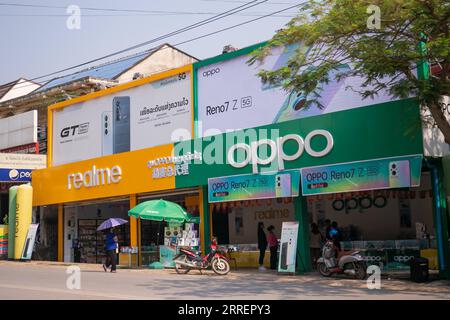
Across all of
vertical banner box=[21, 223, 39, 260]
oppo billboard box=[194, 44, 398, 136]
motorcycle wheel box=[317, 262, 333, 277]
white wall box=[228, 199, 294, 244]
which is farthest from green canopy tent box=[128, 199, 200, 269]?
vertical banner box=[21, 223, 39, 260]

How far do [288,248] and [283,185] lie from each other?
7.15 feet

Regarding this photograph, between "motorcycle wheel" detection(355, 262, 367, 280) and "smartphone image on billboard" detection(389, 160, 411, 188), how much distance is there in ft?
8.31

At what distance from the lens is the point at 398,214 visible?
24.2 meters

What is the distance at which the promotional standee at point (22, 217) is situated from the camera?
1137 inches

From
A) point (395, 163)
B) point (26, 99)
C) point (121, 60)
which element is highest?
point (121, 60)

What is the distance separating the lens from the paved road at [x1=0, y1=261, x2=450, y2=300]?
13099 mm

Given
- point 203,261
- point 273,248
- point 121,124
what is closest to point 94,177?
point 121,124

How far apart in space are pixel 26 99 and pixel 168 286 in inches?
967

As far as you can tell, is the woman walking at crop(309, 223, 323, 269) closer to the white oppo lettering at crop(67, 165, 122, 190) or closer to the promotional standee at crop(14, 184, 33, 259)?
the white oppo lettering at crop(67, 165, 122, 190)

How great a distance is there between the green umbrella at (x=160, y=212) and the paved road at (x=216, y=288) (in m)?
3.75
